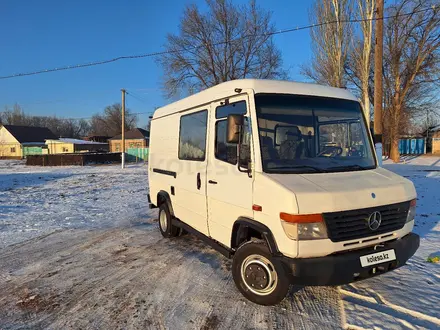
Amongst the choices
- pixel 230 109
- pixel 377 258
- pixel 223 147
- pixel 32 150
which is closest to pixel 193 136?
pixel 223 147

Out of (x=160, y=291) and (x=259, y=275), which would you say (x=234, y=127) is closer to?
(x=259, y=275)

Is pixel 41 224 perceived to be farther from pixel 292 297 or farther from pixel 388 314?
pixel 388 314

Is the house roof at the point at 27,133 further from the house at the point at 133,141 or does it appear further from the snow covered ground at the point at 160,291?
the snow covered ground at the point at 160,291

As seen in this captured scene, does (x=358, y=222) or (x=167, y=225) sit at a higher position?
(x=358, y=222)

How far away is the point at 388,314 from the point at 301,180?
5.71 ft

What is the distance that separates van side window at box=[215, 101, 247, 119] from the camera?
11.8ft

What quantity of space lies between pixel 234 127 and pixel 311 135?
3.31ft

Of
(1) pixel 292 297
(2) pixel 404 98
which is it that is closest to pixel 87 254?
(1) pixel 292 297

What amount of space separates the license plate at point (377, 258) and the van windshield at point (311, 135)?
100 centimetres

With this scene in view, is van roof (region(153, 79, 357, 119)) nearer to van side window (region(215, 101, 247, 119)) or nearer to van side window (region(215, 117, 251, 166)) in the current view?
van side window (region(215, 101, 247, 119))

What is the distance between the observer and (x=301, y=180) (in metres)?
3.14

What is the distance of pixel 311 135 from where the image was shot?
145 inches

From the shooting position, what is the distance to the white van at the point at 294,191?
2943 mm

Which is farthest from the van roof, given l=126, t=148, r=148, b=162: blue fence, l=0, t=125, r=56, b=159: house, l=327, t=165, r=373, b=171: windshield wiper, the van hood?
l=0, t=125, r=56, b=159: house
